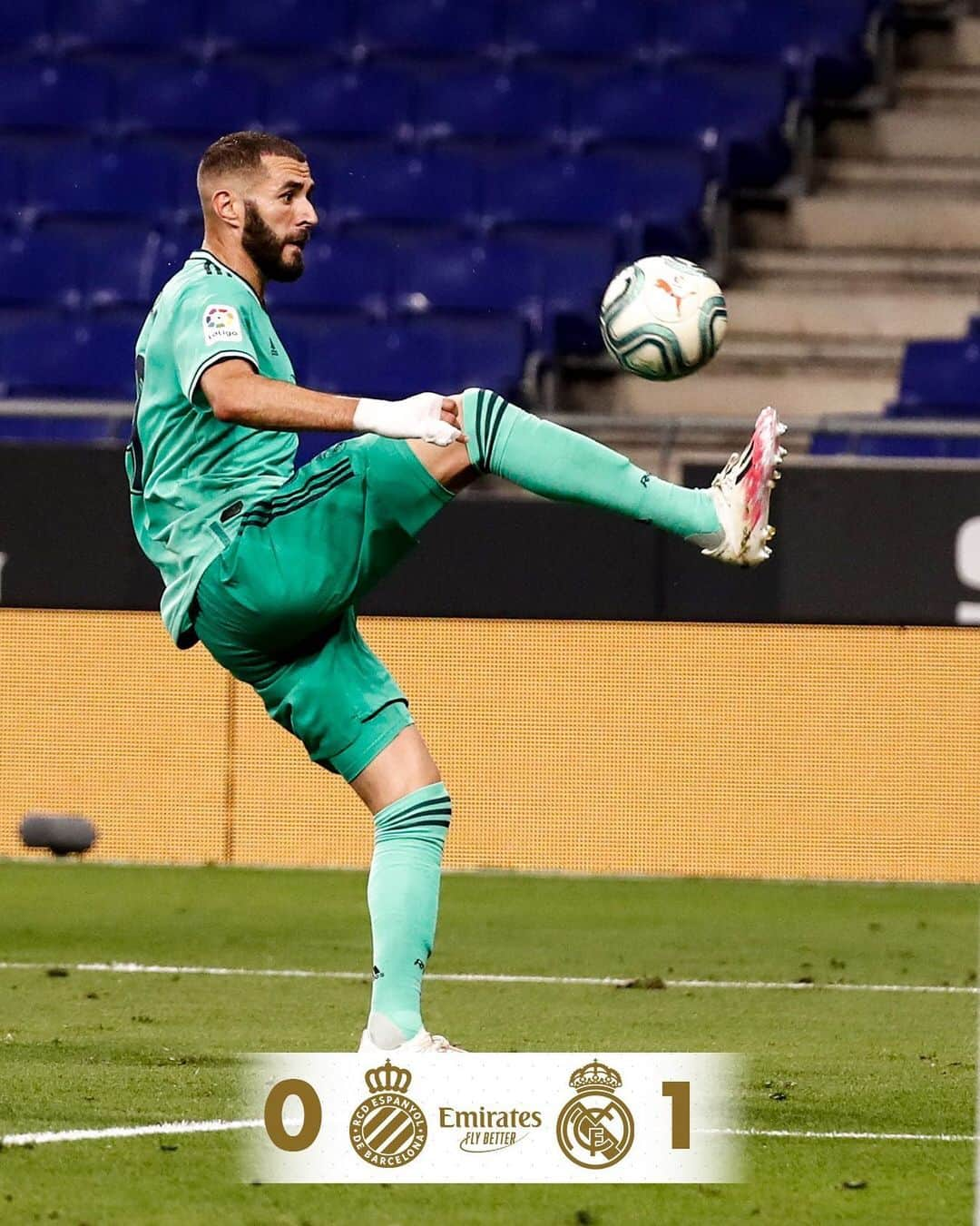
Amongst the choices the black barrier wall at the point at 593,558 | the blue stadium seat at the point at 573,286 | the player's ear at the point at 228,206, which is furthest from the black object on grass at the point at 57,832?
the player's ear at the point at 228,206

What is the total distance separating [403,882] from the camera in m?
4.93

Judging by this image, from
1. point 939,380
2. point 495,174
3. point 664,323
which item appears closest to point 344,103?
point 495,174

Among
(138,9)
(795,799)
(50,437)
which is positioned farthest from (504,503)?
(138,9)

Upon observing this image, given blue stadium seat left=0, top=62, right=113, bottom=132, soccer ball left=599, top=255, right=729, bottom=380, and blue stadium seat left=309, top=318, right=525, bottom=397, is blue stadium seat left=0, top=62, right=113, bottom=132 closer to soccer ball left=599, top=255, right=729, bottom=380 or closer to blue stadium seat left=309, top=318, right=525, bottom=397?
blue stadium seat left=309, top=318, right=525, bottom=397

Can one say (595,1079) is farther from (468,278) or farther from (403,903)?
(468,278)

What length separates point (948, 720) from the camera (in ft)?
36.0

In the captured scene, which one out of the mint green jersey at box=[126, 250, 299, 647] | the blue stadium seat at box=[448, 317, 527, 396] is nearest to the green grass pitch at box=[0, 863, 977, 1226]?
the mint green jersey at box=[126, 250, 299, 647]

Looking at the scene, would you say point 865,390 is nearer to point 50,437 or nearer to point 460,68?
point 460,68

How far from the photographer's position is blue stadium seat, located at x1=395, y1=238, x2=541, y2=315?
13.6 m

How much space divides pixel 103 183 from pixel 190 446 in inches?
388

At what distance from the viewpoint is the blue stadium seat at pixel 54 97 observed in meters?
14.9

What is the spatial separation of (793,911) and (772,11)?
691cm

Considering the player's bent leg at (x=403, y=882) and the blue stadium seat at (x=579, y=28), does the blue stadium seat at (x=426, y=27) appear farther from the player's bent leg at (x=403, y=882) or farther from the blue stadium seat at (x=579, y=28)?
the player's bent leg at (x=403, y=882)

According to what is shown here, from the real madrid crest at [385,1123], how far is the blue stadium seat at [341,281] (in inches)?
389
